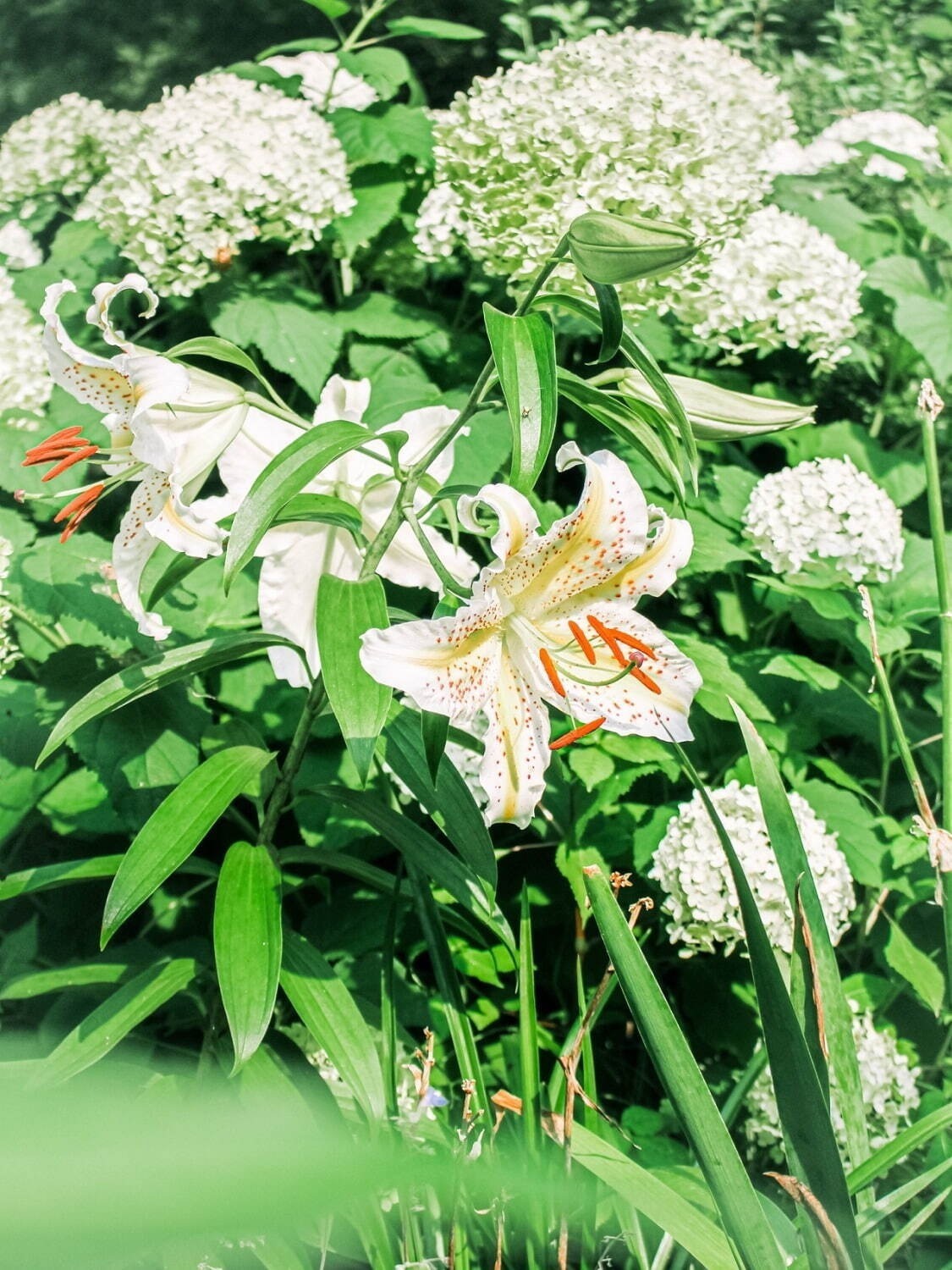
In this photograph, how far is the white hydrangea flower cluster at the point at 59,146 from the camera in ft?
5.94

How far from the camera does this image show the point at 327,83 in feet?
6.26

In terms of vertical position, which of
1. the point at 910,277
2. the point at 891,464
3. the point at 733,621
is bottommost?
the point at 733,621

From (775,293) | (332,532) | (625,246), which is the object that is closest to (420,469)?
(332,532)

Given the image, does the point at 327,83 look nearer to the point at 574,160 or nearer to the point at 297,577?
the point at 574,160

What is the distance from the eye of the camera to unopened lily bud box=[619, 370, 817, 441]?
3.04ft

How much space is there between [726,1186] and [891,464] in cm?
144

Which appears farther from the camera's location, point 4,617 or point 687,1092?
point 4,617

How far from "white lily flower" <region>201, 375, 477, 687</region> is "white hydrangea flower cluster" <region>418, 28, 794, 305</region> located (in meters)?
0.49

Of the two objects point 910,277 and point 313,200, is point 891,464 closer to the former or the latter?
point 910,277

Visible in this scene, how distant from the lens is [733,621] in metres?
1.70

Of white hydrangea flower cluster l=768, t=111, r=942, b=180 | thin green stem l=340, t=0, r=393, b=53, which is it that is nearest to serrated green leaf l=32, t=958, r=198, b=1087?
thin green stem l=340, t=0, r=393, b=53

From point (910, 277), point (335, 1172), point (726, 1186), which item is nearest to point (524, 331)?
point (726, 1186)

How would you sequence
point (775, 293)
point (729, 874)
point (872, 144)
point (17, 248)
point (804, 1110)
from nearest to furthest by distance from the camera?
1. point (804, 1110)
2. point (729, 874)
3. point (775, 293)
4. point (17, 248)
5. point (872, 144)

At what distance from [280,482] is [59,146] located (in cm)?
130
